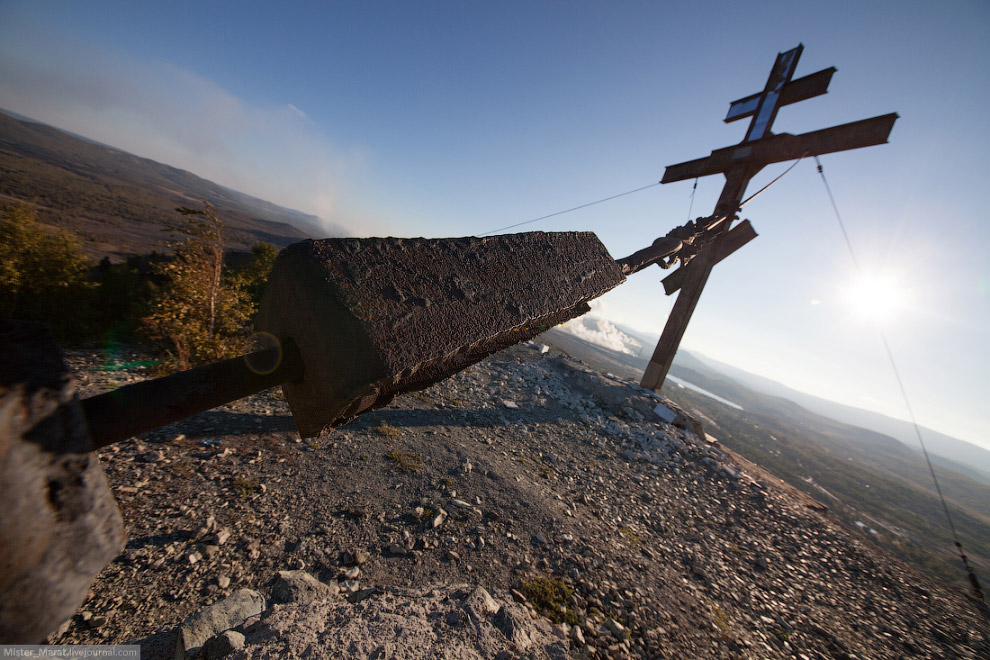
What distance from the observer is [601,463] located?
5.99 meters

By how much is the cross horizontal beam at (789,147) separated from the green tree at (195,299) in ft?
32.9

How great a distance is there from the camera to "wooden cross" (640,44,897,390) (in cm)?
643

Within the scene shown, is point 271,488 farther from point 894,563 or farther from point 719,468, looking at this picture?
point 894,563

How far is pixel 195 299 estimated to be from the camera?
7.29 m

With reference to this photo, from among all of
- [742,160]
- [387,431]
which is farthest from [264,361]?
[742,160]

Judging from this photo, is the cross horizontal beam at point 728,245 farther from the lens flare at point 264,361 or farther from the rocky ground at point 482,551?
the lens flare at point 264,361

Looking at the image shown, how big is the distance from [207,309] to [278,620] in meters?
Result: 7.52

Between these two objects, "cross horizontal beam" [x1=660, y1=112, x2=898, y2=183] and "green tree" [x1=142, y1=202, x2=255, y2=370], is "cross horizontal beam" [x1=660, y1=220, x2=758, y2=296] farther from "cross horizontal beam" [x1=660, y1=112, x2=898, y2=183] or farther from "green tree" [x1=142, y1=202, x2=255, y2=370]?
"green tree" [x1=142, y1=202, x2=255, y2=370]

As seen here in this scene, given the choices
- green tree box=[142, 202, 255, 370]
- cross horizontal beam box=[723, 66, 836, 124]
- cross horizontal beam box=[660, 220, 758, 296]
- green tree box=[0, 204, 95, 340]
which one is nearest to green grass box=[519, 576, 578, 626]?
cross horizontal beam box=[660, 220, 758, 296]

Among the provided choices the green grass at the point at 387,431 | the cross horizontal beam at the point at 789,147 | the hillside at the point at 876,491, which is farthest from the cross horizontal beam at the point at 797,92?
the hillside at the point at 876,491

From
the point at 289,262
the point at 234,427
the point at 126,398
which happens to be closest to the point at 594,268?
the point at 289,262

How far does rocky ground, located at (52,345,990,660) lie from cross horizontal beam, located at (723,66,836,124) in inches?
289

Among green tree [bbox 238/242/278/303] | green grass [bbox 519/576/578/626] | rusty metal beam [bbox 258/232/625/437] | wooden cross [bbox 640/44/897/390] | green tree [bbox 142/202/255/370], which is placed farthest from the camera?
green tree [bbox 238/242/278/303]

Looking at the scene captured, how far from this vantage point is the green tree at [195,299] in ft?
23.5
